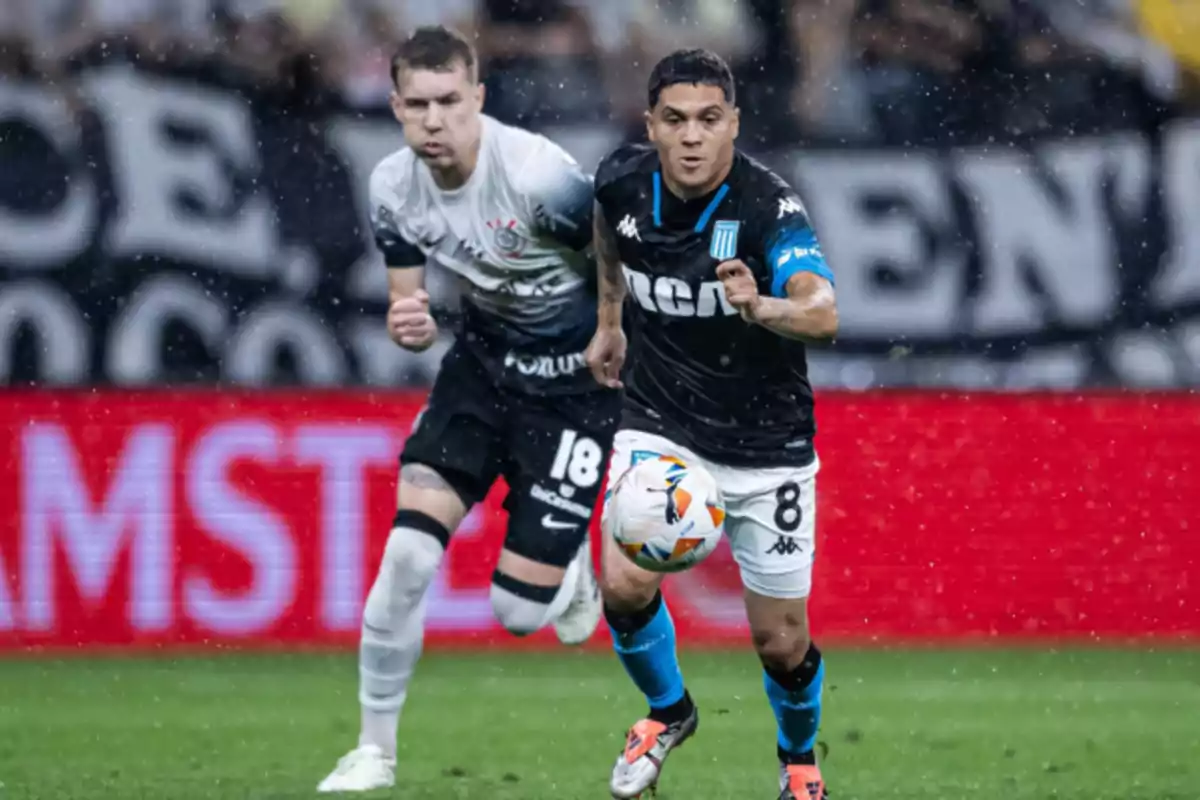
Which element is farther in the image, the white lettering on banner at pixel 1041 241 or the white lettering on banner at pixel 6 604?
the white lettering on banner at pixel 1041 241

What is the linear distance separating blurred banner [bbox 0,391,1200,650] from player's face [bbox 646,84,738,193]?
447 centimetres

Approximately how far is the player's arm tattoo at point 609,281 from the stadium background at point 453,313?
9.26 feet

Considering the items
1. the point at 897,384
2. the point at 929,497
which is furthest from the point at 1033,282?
the point at 929,497

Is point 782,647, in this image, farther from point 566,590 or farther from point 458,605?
point 458,605

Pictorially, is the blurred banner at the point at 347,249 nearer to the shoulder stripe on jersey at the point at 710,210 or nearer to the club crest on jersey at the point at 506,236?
the club crest on jersey at the point at 506,236

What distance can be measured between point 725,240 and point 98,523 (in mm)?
5092

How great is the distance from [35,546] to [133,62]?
2.69 meters

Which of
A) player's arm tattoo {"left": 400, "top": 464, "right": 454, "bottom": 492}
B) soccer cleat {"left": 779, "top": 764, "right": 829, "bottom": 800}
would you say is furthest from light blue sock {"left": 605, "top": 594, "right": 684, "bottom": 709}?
player's arm tattoo {"left": 400, "top": 464, "right": 454, "bottom": 492}

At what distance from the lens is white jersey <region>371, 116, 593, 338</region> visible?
21.9ft

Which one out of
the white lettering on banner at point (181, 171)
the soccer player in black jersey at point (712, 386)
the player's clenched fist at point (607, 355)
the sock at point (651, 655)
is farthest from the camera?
the white lettering on banner at point (181, 171)

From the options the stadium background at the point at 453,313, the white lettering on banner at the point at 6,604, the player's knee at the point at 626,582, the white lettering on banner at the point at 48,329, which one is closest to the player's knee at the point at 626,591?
the player's knee at the point at 626,582

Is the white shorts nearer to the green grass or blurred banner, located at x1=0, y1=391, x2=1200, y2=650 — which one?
the green grass

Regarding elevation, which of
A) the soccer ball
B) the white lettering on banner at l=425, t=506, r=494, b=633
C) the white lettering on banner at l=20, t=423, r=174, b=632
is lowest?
the white lettering on banner at l=425, t=506, r=494, b=633

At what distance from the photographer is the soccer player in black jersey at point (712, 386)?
18.5 feet
